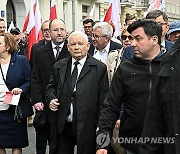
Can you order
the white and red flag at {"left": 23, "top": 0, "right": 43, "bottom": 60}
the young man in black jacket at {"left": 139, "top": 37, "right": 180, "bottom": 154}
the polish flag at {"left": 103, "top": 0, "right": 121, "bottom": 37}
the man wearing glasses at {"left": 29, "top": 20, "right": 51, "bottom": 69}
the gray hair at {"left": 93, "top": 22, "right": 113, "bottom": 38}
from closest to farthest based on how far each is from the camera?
the young man in black jacket at {"left": 139, "top": 37, "right": 180, "bottom": 154} → the gray hair at {"left": 93, "top": 22, "right": 113, "bottom": 38} → the man wearing glasses at {"left": 29, "top": 20, "right": 51, "bottom": 69} → the white and red flag at {"left": 23, "top": 0, "right": 43, "bottom": 60} → the polish flag at {"left": 103, "top": 0, "right": 121, "bottom": 37}

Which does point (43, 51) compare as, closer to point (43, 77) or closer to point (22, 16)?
point (43, 77)

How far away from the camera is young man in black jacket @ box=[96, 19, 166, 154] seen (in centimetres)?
374

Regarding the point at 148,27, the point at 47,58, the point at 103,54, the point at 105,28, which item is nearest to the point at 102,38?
the point at 105,28

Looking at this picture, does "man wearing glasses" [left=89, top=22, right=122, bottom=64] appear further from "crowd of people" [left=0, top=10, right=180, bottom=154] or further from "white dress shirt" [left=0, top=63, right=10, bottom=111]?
"white dress shirt" [left=0, top=63, right=10, bottom=111]

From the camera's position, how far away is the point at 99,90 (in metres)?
4.55

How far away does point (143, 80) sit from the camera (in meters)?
3.75

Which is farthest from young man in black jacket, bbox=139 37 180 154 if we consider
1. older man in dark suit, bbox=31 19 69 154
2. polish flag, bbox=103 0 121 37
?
polish flag, bbox=103 0 121 37

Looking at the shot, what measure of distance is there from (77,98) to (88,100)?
0.37 ft

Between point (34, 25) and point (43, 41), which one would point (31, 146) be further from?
point (34, 25)

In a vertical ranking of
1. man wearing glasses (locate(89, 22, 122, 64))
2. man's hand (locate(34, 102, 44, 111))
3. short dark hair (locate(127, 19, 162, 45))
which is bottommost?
man's hand (locate(34, 102, 44, 111))

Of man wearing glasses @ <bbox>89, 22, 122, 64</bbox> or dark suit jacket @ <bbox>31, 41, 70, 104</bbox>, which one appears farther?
man wearing glasses @ <bbox>89, 22, 122, 64</bbox>

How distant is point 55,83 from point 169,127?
215cm

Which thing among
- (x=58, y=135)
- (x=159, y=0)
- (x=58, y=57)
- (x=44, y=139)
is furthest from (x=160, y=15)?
(x=159, y=0)

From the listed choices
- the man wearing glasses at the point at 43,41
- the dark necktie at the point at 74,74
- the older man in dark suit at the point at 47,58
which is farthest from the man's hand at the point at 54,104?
the man wearing glasses at the point at 43,41
